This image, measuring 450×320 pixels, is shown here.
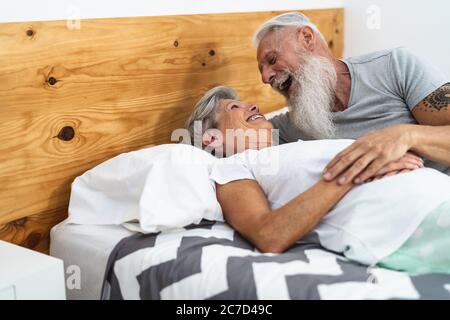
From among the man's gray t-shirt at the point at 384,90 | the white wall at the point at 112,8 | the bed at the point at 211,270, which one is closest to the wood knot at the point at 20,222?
the bed at the point at 211,270

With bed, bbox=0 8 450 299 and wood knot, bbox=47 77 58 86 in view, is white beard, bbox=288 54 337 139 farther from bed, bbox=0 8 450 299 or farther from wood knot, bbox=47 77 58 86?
wood knot, bbox=47 77 58 86

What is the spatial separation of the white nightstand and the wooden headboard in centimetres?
24

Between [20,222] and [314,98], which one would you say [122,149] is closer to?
[20,222]

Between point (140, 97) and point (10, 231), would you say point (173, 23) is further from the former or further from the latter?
point (10, 231)

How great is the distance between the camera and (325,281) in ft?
3.61

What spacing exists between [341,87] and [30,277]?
Answer: 1163 millimetres

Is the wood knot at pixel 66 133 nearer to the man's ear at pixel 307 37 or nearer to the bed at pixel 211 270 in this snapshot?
the bed at pixel 211 270

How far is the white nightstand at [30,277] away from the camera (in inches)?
44.9

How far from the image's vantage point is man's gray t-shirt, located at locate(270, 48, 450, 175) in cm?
174

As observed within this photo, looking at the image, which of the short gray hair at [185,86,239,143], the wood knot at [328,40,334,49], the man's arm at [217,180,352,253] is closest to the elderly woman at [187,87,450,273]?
the man's arm at [217,180,352,253]

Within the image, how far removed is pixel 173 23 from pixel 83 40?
0.36m

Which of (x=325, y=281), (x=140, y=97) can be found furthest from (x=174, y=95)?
(x=325, y=281)

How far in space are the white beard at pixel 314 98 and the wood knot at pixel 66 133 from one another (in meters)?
0.71

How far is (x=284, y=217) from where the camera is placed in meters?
1.27
